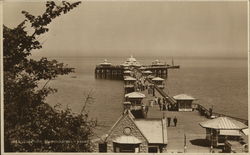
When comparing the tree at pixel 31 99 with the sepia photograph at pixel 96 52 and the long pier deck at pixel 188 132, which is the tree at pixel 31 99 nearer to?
the sepia photograph at pixel 96 52

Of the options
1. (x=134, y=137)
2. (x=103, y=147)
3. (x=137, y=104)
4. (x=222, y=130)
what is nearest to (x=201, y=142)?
(x=222, y=130)

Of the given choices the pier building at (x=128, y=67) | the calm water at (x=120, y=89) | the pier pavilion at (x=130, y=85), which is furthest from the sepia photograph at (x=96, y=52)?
the pier pavilion at (x=130, y=85)

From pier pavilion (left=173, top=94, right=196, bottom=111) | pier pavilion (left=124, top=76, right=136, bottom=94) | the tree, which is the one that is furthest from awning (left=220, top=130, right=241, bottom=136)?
pier pavilion (left=124, top=76, right=136, bottom=94)

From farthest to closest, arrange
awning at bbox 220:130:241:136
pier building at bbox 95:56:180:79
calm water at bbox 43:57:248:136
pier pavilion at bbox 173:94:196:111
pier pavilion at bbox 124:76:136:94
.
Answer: pier pavilion at bbox 124:76:136:94 < pier building at bbox 95:56:180:79 < pier pavilion at bbox 173:94:196:111 < calm water at bbox 43:57:248:136 < awning at bbox 220:130:241:136

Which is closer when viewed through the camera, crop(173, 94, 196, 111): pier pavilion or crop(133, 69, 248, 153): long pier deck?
crop(133, 69, 248, 153): long pier deck

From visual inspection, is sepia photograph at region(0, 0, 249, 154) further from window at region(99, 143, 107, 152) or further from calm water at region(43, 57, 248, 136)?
calm water at region(43, 57, 248, 136)

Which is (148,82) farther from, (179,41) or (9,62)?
(9,62)
